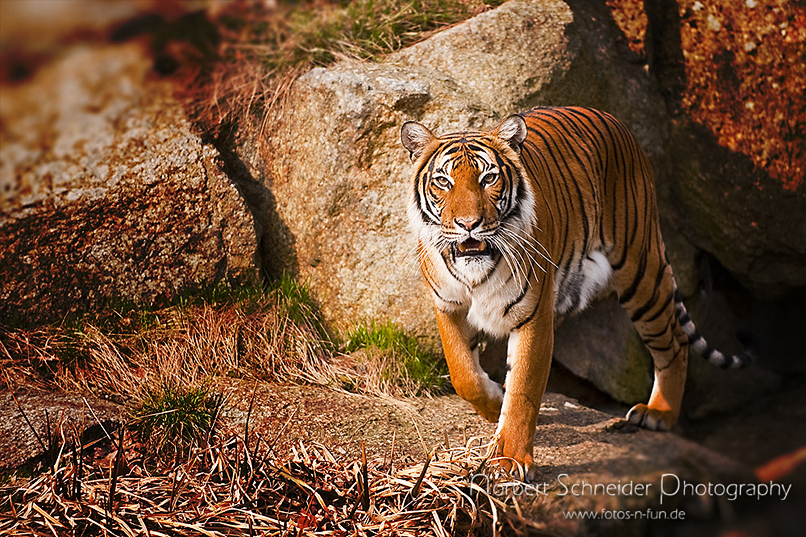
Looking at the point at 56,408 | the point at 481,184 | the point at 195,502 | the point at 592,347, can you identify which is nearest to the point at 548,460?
the point at 481,184

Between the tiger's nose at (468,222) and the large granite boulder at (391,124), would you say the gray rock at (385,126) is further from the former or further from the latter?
the tiger's nose at (468,222)


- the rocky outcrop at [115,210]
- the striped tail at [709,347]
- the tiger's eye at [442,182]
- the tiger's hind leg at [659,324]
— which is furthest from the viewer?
the striped tail at [709,347]

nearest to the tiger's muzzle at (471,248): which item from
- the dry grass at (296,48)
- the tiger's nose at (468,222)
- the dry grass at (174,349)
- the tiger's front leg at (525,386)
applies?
the tiger's nose at (468,222)

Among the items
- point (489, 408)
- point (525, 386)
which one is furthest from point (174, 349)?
point (525, 386)

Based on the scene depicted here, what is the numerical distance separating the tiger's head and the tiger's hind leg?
129cm

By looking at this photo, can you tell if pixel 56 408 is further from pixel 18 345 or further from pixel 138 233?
pixel 138 233

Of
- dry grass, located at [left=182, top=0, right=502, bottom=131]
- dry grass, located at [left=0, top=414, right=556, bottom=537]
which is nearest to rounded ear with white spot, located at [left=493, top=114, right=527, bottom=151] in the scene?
dry grass, located at [left=0, top=414, right=556, bottom=537]

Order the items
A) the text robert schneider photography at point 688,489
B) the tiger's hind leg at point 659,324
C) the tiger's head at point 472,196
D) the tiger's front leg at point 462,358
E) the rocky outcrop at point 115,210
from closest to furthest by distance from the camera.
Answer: the text robert schneider photography at point 688,489 → the tiger's head at point 472,196 → the tiger's front leg at point 462,358 → the rocky outcrop at point 115,210 → the tiger's hind leg at point 659,324

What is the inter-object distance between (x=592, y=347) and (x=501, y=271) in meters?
2.33

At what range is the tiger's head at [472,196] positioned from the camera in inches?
116

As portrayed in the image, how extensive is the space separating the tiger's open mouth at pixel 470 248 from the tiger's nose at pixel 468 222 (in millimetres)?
168

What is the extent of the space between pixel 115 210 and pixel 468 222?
2489 millimetres

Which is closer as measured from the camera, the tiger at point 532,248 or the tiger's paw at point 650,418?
the tiger at point 532,248

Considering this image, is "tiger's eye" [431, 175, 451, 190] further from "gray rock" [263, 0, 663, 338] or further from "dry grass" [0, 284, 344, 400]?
"dry grass" [0, 284, 344, 400]
